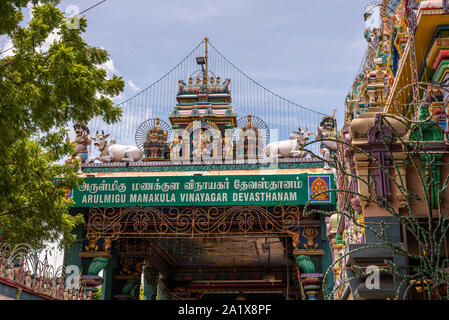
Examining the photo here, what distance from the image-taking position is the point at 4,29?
8922mm

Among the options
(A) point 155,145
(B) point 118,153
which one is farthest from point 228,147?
(B) point 118,153

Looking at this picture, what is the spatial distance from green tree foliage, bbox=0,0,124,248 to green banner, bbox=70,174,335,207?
7.07m

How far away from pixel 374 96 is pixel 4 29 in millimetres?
6172

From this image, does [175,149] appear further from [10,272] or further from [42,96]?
[42,96]

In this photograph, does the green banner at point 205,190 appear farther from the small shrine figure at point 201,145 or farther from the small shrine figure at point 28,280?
the small shrine figure at point 28,280

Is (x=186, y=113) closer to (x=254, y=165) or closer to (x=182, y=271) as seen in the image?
(x=254, y=165)

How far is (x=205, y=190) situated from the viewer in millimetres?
18094

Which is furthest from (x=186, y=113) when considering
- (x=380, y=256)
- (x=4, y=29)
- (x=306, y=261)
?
(x=380, y=256)

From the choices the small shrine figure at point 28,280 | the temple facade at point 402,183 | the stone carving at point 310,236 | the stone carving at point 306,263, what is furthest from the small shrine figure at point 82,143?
the temple facade at point 402,183

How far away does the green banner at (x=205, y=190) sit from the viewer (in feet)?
58.4

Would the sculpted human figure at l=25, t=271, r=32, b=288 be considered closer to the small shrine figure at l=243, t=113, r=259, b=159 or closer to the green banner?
the green banner

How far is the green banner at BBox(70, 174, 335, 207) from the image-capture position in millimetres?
17797

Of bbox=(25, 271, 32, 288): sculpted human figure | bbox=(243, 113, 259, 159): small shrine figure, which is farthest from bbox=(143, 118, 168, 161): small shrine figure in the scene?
bbox=(25, 271, 32, 288): sculpted human figure

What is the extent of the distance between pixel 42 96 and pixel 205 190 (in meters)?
9.95
